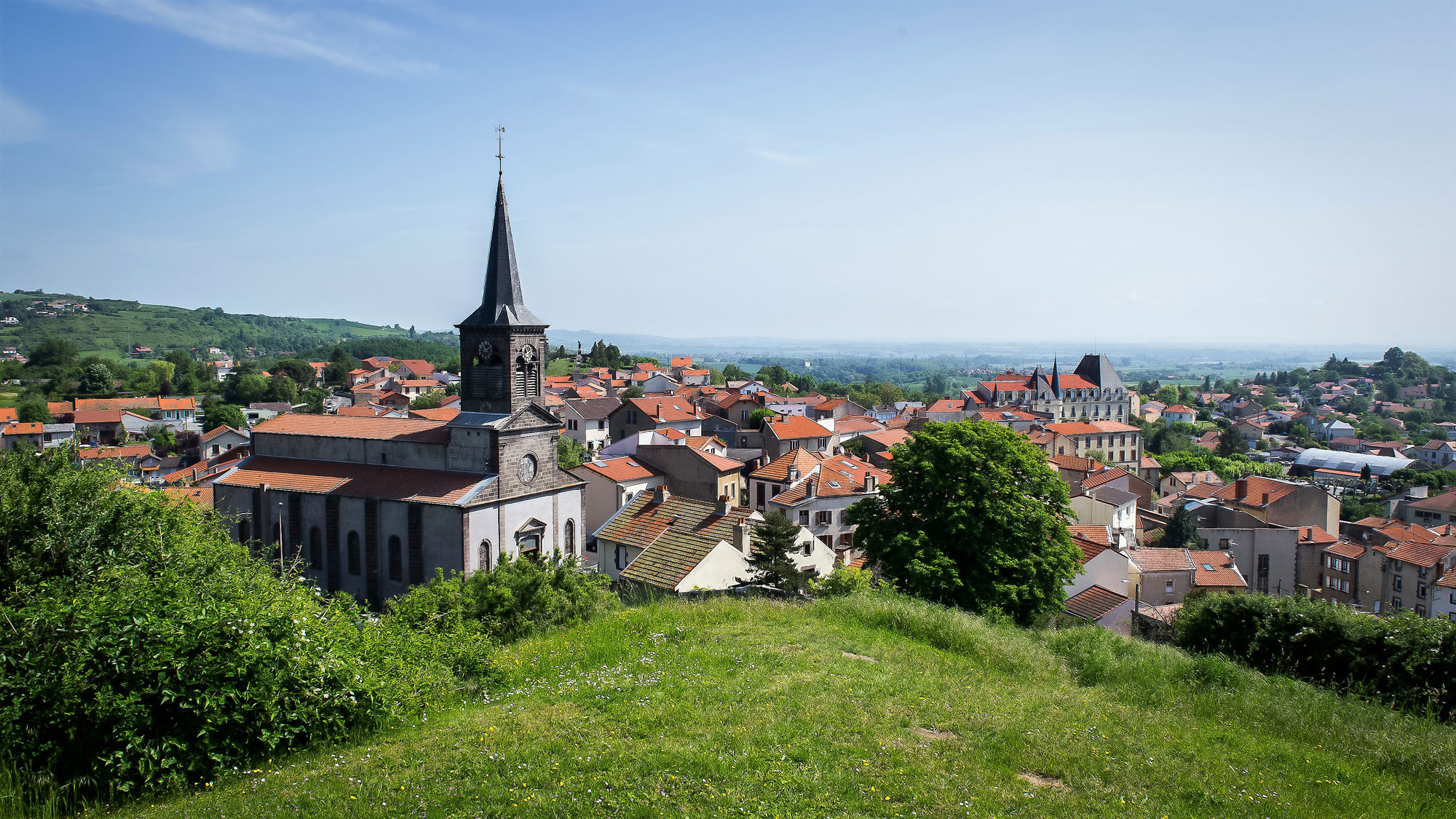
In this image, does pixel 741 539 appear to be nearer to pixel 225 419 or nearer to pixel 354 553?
pixel 354 553

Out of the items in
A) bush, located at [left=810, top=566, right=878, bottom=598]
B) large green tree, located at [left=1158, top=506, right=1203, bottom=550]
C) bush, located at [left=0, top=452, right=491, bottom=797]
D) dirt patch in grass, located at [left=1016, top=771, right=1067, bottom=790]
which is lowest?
large green tree, located at [left=1158, top=506, right=1203, bottom=550]

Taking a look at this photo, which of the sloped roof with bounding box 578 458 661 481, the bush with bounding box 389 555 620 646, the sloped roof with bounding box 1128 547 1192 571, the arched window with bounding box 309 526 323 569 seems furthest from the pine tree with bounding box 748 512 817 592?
the sloped roof with bounding box 1128 547 1192 571

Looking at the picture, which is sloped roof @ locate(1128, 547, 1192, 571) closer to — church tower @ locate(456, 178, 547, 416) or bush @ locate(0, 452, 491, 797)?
church tower @ locate(456, 178, 547, 416)

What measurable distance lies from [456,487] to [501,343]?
5456 millimetres

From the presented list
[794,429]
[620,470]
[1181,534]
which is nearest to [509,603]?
[620,470]

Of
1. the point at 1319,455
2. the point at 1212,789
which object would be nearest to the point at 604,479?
the point at 1212,789

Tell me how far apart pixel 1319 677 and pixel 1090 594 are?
1956 centimetres

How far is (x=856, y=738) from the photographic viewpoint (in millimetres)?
8578

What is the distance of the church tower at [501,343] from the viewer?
29062 millimetres

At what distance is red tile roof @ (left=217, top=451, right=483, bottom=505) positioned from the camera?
28125 millimetres

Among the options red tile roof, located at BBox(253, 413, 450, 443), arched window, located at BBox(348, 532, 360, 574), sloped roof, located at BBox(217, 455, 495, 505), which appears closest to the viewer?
sloped roof, located at BBox(217, 455, 495, 505)

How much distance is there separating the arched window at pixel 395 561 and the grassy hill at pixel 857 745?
18.1 metres

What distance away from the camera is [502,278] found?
2995 centimetres

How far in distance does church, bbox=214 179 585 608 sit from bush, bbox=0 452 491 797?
17.5 meters
